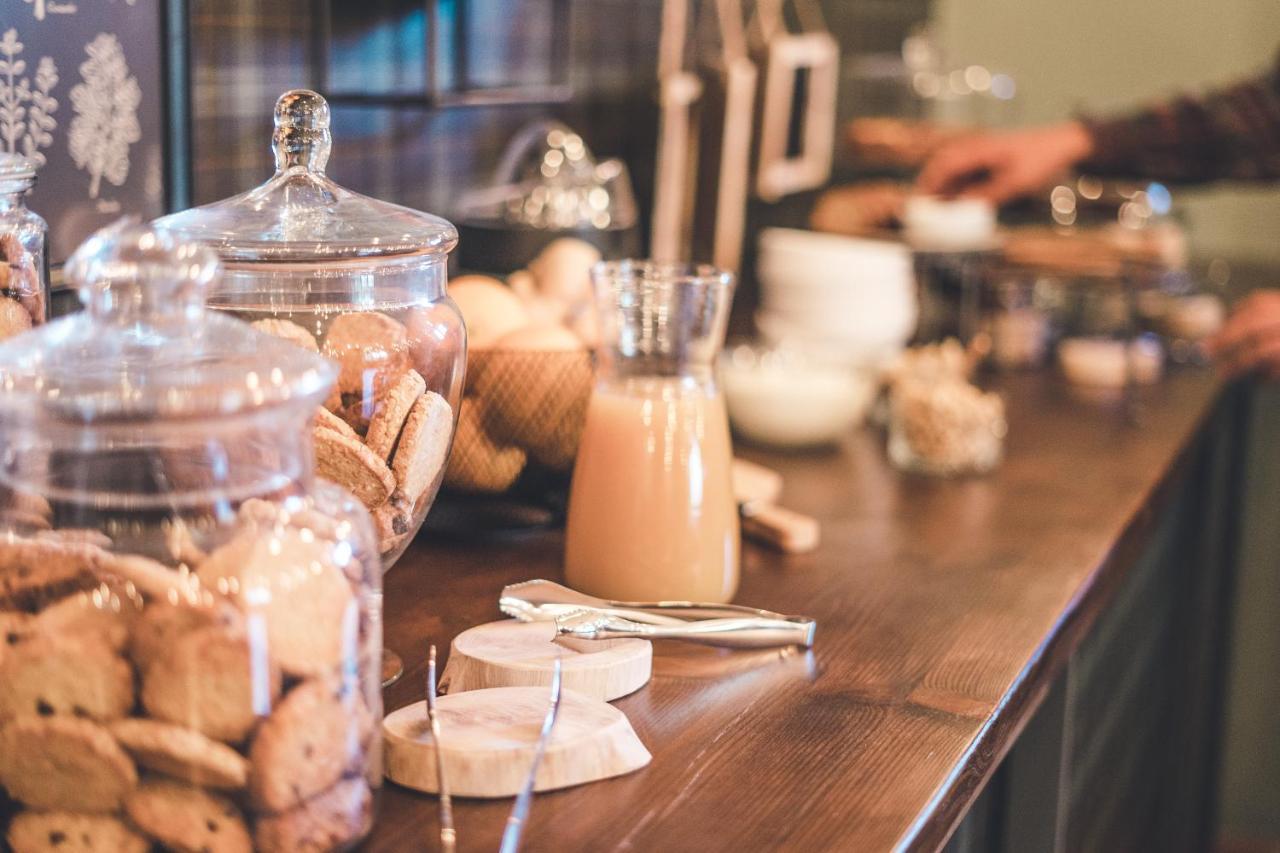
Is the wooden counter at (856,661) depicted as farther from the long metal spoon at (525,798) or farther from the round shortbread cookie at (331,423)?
the round shortbread cookie at (331,423)

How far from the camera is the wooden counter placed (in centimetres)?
68

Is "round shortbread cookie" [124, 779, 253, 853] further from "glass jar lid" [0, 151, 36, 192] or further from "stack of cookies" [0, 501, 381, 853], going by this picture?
"glass jar lid" [0, 151, 36, 192]

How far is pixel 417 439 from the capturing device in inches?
31.2

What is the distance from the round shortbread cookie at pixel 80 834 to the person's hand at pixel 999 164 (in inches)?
76.9

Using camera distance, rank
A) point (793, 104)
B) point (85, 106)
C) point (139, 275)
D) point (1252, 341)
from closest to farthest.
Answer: point (139, 275) → point (85, 106) → point (1252, 341) → point (793, 104)

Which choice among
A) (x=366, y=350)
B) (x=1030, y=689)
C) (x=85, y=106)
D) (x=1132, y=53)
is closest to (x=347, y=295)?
(x=366, y=350)

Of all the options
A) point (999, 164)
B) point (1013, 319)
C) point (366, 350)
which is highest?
point (999, 164)

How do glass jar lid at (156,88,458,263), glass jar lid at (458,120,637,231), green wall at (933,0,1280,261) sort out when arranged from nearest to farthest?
glass jar lid at (156,88,458,263), glass jar lid at (458,120,637,231), green wall at (933,0,1280,261)

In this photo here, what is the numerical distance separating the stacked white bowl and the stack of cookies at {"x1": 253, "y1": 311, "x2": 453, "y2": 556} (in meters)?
1.13

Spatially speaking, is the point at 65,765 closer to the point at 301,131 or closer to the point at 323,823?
the point at 323,823

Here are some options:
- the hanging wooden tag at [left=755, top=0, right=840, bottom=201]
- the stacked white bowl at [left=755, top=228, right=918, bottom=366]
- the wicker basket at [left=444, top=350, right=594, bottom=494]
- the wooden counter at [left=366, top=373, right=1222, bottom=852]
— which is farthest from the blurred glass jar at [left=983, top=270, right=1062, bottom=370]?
the wicker basket at [left=444, top=350, right=594, bottom=494]

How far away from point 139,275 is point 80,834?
0.22m

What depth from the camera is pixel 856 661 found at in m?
0.92

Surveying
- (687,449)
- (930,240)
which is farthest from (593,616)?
(930,240)
